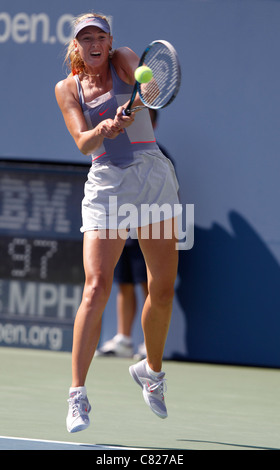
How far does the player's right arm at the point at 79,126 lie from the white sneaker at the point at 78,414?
3.06 feet

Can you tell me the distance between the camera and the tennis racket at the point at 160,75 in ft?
11.7

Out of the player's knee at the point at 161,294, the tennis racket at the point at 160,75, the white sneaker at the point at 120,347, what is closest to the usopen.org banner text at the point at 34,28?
the white sneaker at the point at 120,347

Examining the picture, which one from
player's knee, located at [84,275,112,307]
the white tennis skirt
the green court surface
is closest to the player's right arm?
the white tennis skirt

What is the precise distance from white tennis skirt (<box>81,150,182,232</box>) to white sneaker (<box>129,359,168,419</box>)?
0.67 metres

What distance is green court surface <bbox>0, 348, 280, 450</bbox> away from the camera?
11.6 ft

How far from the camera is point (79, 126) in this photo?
3574 mm

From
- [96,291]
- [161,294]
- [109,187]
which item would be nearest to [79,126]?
[109,187]

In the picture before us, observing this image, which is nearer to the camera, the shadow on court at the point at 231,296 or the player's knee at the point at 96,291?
the player's knee at the point at 96,291

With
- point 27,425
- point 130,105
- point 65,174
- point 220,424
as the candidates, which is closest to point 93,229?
point 130,105

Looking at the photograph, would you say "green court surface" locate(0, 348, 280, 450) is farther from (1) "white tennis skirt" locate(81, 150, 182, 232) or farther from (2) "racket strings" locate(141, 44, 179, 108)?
(2) "racket strings" locate(141, 44, 179, 108)

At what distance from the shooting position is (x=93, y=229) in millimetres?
3615

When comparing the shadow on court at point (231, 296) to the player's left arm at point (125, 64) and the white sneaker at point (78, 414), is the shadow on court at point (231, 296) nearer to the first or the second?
the player's left arm at point (125, 64)

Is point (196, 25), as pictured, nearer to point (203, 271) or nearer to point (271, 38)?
point (271, 38)

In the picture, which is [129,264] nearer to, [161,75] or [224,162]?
[224,162]
